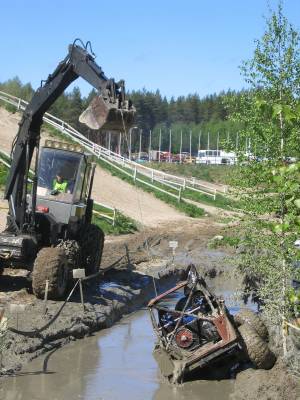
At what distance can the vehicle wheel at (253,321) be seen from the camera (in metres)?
11.0

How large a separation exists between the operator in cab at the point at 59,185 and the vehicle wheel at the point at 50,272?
6.38 feet

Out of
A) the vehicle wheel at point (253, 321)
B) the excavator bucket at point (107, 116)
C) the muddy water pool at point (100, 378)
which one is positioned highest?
the excavator bucket at point (107, 116)

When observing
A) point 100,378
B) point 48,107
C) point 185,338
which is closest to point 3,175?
point 48,107

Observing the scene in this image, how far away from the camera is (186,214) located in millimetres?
36750

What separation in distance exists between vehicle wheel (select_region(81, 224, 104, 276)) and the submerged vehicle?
5.51 meters

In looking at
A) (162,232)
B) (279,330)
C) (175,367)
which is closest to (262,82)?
(279,330)

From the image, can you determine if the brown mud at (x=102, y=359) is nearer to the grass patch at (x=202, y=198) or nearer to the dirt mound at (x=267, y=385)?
the dirt mound at (x=267, y=385)

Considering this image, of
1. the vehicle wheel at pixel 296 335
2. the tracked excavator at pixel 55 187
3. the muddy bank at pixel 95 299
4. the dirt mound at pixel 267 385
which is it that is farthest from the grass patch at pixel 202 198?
the dirt mound at pixel 267 385

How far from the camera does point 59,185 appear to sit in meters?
15.3

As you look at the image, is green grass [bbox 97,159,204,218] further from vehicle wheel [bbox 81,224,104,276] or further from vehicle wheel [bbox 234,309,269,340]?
vehicle wheel [bbox 234,309,269,340]

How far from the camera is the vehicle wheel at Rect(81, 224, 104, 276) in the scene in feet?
54.5

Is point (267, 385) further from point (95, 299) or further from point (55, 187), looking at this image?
point (55, 187)

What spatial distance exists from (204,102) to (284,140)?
14391 centimetres

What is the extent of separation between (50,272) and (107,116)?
318 centimetres
